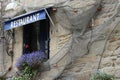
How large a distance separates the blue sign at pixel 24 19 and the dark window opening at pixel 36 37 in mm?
436

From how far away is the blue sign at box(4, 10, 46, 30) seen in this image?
28.8ft

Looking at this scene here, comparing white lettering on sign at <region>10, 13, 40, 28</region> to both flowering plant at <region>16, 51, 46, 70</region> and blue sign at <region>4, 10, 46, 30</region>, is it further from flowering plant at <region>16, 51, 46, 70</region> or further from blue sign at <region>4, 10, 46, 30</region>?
flowering plant at <region>16, 51, 46, 70</region>

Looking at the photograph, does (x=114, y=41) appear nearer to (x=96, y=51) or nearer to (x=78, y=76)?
(x=96, y=51)

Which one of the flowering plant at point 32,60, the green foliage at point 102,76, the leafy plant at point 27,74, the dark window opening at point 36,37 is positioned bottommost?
the leafy plant at point 27,74

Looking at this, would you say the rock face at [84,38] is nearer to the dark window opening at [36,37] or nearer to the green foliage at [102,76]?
the green foliage at [102,76]

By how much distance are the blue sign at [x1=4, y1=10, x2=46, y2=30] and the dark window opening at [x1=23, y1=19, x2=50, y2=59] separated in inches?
17.2

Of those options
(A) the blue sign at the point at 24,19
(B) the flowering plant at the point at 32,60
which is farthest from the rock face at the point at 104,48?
(A) the blue sign at the point at 24,19

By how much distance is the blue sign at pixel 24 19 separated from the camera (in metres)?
8.77

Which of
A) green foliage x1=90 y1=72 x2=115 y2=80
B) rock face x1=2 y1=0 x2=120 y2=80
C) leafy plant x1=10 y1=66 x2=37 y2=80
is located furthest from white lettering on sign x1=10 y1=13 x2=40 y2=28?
green foliage x1=90 y1=72 x2=115 y2=80

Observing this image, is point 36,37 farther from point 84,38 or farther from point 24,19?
point 84,38

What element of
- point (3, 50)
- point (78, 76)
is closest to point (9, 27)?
point (3, 50)

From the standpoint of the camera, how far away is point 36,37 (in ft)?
32.0

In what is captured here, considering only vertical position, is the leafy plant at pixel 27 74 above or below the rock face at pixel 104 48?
below

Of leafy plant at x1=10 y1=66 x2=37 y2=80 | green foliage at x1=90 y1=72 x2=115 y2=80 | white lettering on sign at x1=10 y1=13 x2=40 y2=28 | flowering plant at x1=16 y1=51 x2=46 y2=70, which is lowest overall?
leafy plant at x1=10 y1=66 x2=37 y2=80
